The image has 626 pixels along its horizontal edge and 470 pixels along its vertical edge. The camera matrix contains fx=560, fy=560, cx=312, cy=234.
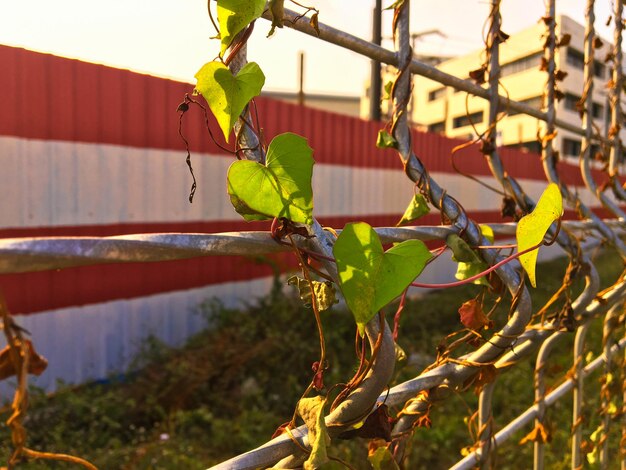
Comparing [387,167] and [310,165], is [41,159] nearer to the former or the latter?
[310,165]

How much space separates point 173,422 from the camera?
2.94 metres

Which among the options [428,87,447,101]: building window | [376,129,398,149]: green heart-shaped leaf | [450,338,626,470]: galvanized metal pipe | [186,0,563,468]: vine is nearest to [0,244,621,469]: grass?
[450,338,626,470]: galvanized metal pipe

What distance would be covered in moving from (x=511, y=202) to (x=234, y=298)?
12.1ft

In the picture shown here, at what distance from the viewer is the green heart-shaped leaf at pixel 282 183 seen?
47 cm

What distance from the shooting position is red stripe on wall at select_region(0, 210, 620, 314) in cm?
309

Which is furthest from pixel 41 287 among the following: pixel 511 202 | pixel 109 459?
pixel 511 202

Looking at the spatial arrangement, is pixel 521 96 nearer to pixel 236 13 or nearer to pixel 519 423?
pixel 519 423

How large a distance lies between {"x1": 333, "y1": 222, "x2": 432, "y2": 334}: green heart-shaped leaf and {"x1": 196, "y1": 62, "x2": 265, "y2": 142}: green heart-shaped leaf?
0.14m

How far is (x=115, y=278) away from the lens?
3.53m

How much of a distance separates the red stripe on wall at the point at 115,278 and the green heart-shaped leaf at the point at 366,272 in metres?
2.32

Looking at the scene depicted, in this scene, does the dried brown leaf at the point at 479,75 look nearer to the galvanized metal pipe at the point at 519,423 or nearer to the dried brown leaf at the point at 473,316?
the dried brown leaf at the point at 473,316

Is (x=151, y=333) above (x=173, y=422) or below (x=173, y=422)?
above

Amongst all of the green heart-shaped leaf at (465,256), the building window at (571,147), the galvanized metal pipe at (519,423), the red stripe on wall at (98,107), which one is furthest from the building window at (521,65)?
the green heart-shaped leaf at (465,256)

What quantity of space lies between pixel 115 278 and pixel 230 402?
108 cm
